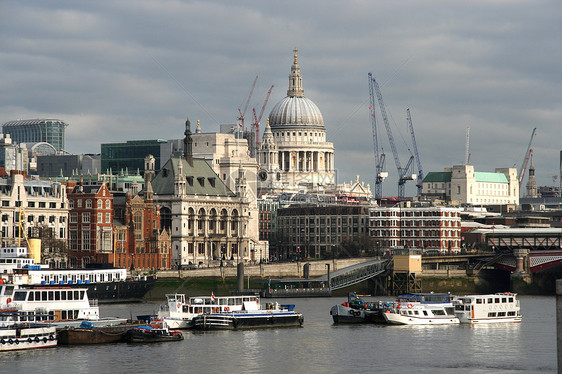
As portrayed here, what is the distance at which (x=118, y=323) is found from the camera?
106750mm

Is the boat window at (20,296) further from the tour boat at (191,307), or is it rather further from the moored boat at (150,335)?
the tour boat at (191,307)

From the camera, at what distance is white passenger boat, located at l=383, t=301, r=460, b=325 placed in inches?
4734

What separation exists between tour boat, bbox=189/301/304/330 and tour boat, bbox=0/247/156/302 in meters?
15.1

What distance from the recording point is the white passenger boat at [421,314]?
120 m

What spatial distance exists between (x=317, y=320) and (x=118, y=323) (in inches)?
897

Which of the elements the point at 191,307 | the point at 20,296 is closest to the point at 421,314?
the point at 191,307

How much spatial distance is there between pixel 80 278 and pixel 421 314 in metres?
35.9

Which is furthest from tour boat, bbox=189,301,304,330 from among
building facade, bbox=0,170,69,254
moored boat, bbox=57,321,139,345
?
building facade, bbox=0,170,69,254

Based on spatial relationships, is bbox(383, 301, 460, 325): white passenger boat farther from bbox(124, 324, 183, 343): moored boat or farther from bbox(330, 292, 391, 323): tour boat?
bbox(124, 324, 183, 343): moored boat

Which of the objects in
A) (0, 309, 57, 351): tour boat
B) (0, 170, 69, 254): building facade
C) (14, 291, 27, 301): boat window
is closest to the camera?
(0, 309, 57, 351): tour boat

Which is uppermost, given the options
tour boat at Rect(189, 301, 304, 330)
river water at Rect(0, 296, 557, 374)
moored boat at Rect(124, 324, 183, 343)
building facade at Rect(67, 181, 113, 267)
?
building facade at Rect(67, 181, 113, 267)

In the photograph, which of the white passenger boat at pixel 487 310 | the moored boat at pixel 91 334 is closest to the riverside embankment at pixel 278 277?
the white passenger boat at pixel 487 310

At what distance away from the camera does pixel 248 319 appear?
114375mm

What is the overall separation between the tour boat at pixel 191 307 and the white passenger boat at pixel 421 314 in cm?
1224
